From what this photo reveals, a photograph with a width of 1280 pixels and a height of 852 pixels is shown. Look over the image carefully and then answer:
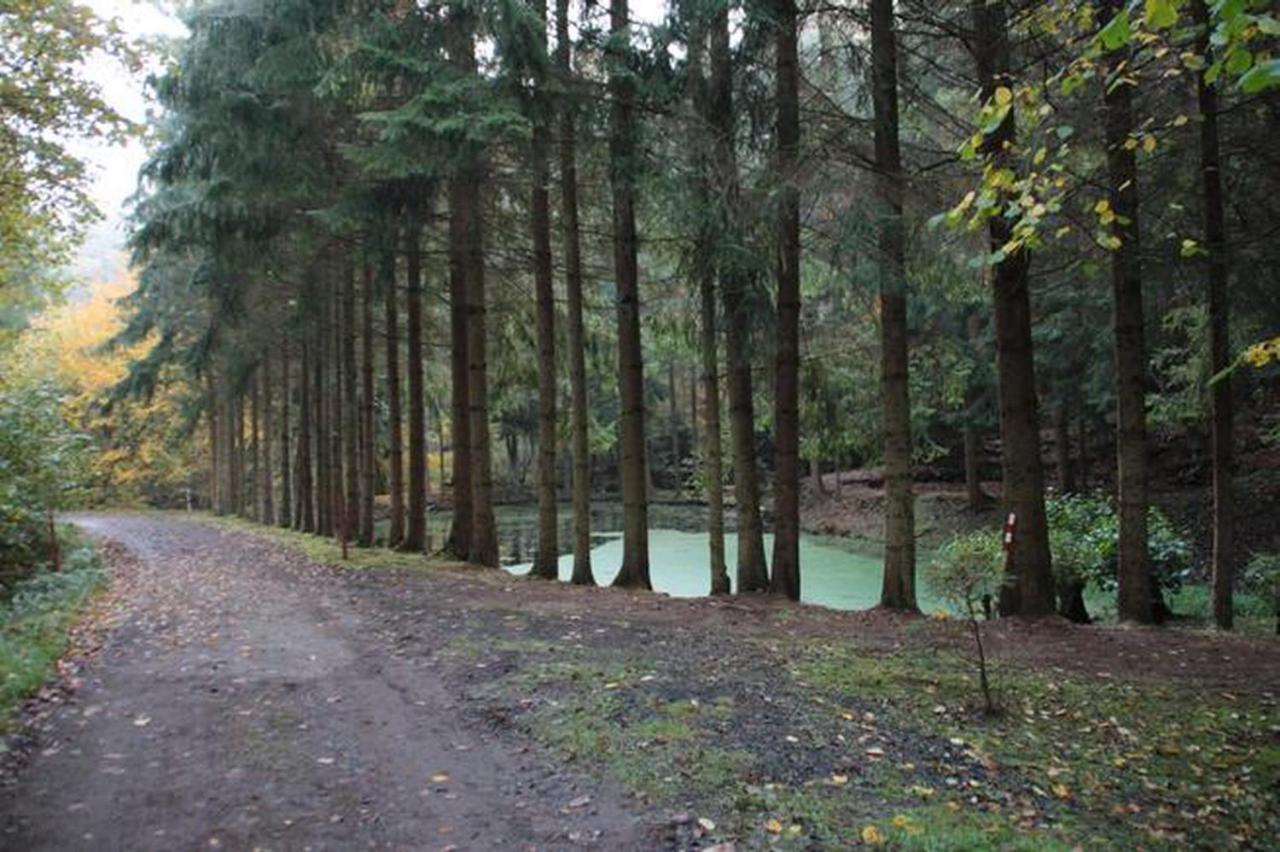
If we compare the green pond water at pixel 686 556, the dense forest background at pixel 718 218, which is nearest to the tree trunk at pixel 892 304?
the dense forest background at pixel 718 218

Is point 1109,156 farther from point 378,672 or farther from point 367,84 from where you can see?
point 367,84

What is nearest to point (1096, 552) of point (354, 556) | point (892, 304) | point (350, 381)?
point (892, 304)

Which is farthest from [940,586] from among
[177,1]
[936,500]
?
[936,500]

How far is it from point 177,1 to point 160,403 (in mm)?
27658

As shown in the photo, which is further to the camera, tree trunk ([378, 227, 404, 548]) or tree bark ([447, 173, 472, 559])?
tree bark ([447, 173, 472, 559])

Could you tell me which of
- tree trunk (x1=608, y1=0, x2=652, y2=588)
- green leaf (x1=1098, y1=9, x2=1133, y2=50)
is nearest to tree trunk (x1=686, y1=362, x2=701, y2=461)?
tree trunk (x1=608, y1=0, x2=652, y2=588)

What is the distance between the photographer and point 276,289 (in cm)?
→ 1717

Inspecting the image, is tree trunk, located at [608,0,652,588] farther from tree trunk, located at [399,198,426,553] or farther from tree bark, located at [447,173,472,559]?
tree trunk, located at [399,198,426,553]

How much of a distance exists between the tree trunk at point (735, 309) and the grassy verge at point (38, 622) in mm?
7345

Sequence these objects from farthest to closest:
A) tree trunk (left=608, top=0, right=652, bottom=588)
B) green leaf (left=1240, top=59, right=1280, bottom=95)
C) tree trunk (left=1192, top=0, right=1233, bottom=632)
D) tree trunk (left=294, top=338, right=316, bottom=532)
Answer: tree trunk (left=294, top=338, right=316, bottom=532)
tree trunk (left=608, top=0, right=652, bottom=588)
tree trunk (left=1192, top=0, right=1233, bottom=632)
green leaf (left=1240, top=59, right=1280, bottom=95)

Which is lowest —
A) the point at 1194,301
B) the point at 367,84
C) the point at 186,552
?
the point at 186,552

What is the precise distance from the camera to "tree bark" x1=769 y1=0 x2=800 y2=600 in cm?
948

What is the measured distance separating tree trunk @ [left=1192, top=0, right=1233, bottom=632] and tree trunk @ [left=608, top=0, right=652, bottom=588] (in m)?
6.09

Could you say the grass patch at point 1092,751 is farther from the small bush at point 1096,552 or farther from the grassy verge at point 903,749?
the small bush at point 1096,552
